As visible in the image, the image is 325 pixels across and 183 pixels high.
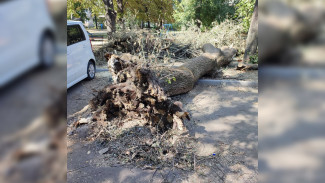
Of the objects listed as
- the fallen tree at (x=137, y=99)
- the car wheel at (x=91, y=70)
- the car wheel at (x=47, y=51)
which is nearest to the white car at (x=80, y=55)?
the car wheel at (x=91, y=70)

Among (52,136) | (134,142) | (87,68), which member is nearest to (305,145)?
(52,136)

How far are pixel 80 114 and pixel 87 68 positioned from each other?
2.64 m

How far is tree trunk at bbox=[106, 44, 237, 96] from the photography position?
163 inches

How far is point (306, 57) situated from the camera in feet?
1.57

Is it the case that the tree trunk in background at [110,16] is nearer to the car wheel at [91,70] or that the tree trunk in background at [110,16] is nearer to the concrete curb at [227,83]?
the car wheel at [91,70]

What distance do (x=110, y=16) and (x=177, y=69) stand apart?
6450mm

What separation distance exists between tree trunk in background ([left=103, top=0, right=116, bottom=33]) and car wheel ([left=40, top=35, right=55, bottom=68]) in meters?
11.0

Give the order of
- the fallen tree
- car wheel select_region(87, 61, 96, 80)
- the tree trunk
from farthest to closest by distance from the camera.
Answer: car wheel select_region(87, 61, 96, 80) < the tree trunk < the fallen tree

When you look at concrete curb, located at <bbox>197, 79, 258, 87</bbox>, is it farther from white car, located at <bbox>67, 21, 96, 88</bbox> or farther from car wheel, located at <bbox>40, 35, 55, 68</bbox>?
car wheel, located at <bbox>40, 35, 55, 68</bbox>

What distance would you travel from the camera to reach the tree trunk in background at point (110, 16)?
10516mm

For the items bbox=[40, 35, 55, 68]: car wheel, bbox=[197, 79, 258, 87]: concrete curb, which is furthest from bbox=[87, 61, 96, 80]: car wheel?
bbox=[40, 35, 55, 68]: car wheel

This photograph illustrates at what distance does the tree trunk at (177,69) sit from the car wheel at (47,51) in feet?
10.5

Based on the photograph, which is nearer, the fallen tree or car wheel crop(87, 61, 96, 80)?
the fallen tree

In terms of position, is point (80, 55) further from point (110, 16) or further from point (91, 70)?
point (110, 16)
